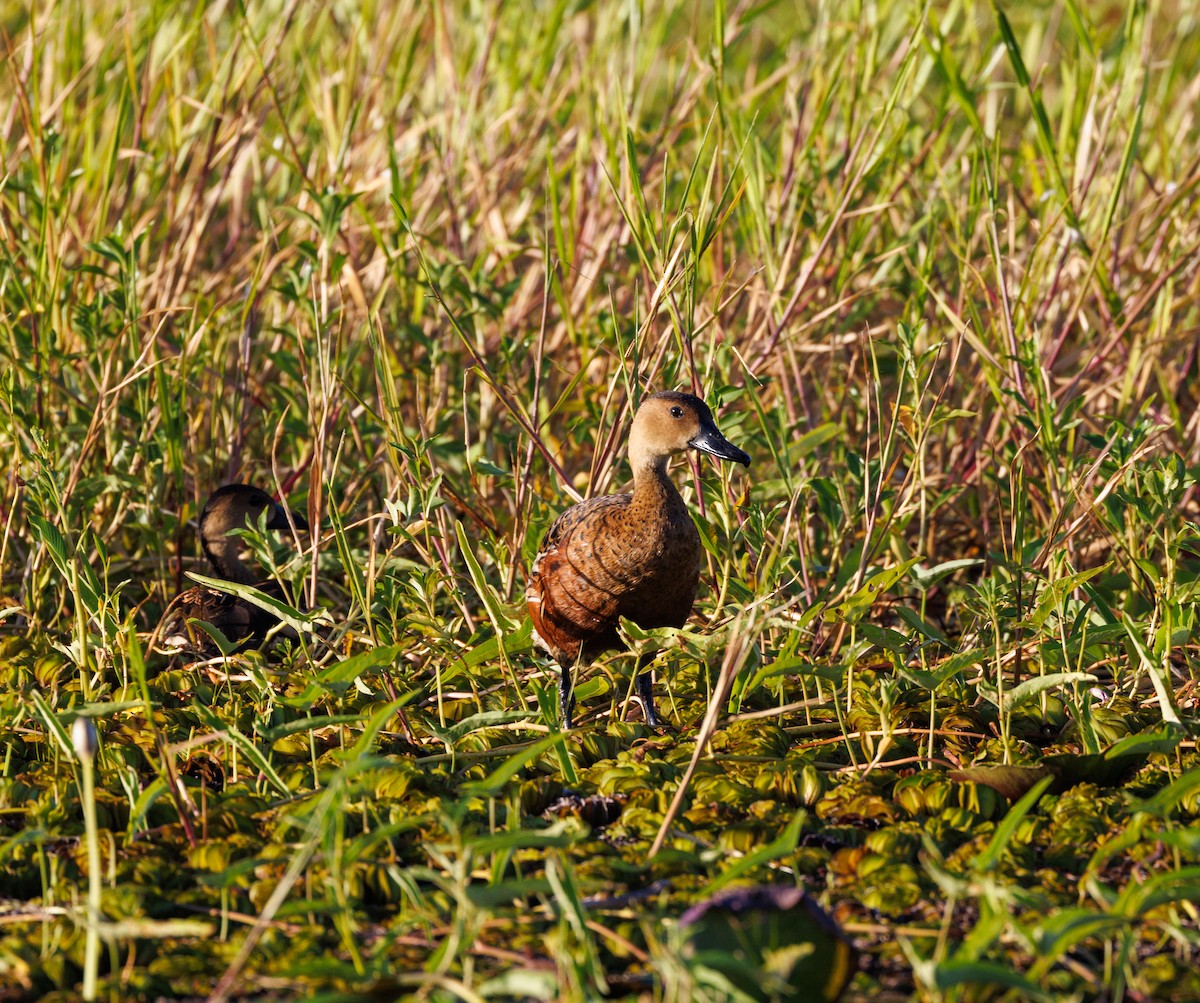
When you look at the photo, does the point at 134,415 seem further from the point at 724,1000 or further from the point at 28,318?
the point at 724,1000

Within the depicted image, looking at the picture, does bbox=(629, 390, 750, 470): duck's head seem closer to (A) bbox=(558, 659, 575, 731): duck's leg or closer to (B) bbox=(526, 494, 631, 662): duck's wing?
(B) bbox=(526, 494, 631, 662): duck's wing

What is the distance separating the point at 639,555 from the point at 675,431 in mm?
339

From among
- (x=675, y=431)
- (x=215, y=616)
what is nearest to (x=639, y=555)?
(x=675, y=431)

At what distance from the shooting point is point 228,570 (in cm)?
443

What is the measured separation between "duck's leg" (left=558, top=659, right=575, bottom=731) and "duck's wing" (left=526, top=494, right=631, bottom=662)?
0.04 meters

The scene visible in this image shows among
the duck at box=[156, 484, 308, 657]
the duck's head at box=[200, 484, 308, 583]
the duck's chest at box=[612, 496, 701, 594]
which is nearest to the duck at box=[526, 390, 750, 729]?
the duck's chest at box=[612, 496, 701, 594]

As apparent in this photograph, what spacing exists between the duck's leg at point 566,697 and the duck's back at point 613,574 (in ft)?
0.23

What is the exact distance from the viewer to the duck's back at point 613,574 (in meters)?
3.56

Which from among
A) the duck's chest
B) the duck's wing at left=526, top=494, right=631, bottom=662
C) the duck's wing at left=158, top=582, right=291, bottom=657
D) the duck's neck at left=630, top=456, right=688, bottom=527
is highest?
Result: the duck's neck at left=630, top=456, right=688, bottom=527

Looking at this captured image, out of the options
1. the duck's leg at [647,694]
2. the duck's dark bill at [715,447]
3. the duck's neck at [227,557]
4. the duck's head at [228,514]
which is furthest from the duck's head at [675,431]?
the duck's neck at [227,557]

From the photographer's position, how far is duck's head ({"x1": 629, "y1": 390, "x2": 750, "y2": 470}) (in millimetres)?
3604

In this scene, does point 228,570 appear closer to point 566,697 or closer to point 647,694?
point 566,697

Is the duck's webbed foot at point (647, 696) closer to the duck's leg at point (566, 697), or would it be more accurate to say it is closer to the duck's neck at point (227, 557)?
the duck's leg at point (566, 697)


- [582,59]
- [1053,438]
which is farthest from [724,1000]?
[582,59]
